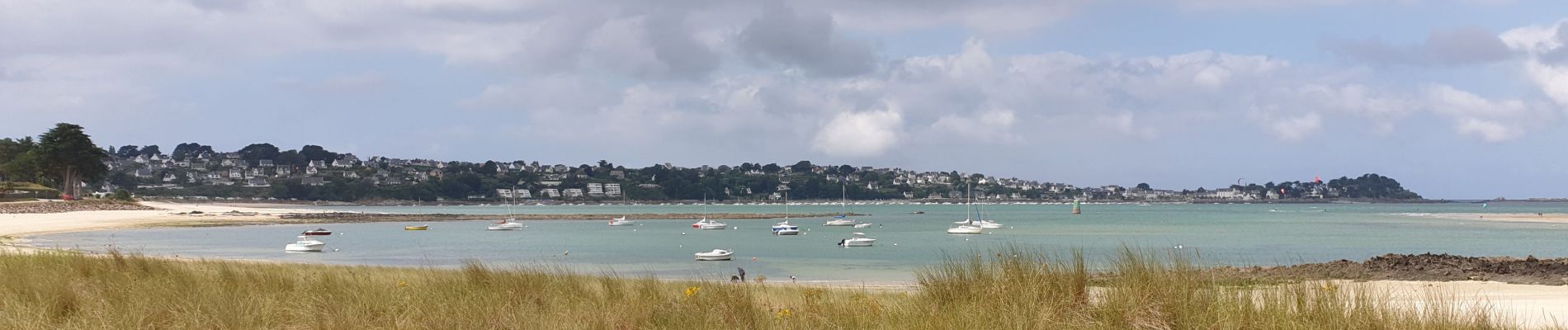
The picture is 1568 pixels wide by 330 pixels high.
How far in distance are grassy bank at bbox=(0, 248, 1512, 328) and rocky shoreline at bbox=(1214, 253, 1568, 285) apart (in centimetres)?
1467

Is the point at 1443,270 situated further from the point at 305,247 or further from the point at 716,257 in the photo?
the point at 305,247

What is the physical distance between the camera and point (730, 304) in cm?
956

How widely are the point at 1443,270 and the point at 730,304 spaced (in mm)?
20854

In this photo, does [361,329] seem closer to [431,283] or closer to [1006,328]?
[431,283]

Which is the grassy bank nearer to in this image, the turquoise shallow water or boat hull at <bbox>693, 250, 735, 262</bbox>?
the turquoise shallow water

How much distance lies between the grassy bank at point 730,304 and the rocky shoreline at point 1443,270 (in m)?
14.7

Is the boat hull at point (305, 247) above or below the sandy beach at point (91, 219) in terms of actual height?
below

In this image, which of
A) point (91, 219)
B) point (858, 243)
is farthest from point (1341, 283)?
point (91, 219)

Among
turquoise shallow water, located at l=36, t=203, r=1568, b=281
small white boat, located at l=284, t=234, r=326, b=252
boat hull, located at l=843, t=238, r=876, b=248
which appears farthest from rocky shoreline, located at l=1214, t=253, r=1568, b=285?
small white boat, located at l=284, t=234, r=326, b=252

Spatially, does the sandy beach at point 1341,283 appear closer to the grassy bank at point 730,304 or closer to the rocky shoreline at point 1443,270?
the rocky shoreline at point 1443,270

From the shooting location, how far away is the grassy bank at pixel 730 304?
7.71m

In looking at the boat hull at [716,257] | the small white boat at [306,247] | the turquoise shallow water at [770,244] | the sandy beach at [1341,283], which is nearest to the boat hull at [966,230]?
the turquoise shallow water at [770,244]

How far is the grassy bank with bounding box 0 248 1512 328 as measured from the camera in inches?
304

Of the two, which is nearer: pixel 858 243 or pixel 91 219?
pixel 858 243
